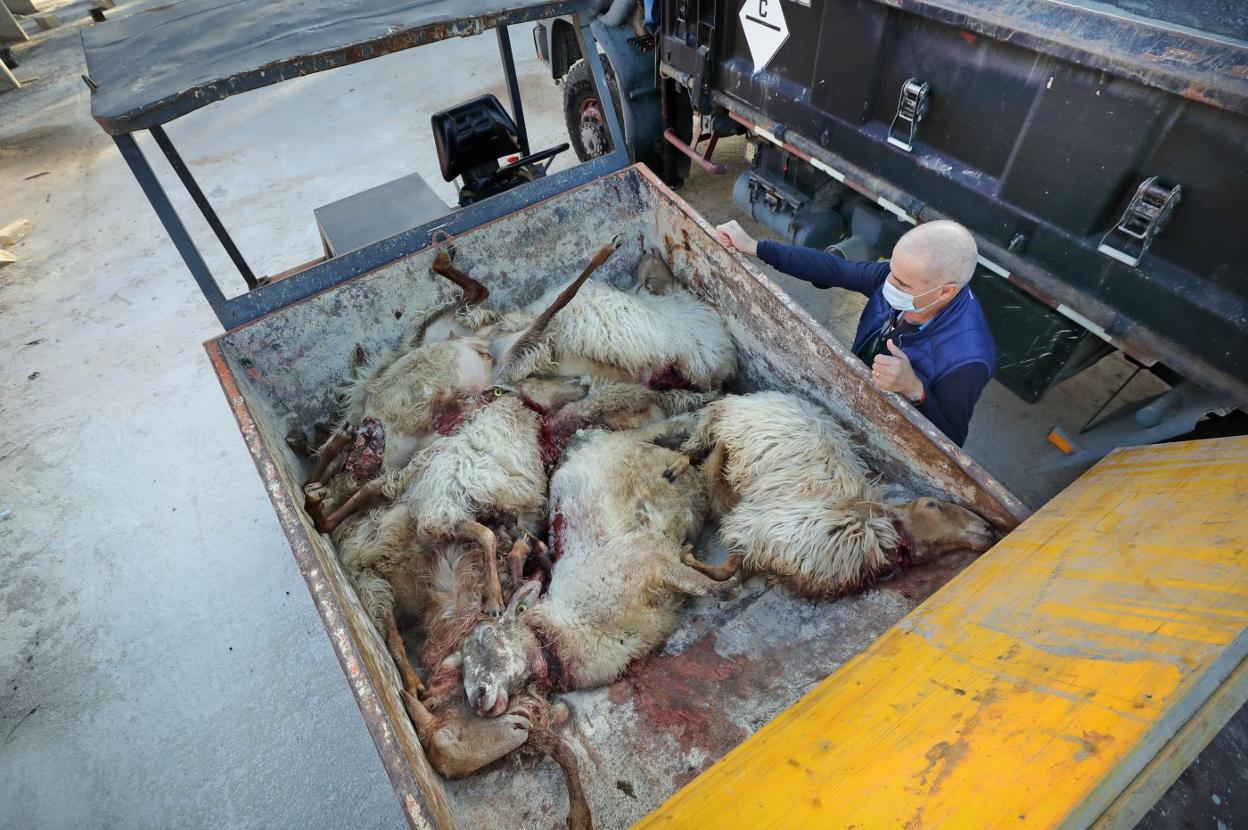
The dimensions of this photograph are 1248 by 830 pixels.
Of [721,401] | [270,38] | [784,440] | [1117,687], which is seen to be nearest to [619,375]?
[721,401]

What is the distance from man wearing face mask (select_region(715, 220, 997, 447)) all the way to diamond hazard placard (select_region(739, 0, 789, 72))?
1926mm

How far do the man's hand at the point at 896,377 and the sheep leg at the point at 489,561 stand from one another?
1.63m

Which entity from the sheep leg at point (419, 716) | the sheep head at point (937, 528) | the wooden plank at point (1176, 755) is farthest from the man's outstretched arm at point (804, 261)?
the sheep leg at point (419, 716)

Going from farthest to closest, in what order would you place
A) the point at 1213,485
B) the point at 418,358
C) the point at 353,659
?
the point at 418,358
the point at 353,659
the point at 1213,485

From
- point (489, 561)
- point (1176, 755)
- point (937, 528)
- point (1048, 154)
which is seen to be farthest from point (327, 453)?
point (1048, 154)

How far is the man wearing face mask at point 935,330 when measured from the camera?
7.59 feet

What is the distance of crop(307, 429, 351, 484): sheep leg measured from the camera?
2852mm

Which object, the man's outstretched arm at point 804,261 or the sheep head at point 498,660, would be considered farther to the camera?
the man's outstretched arm at point 804,261

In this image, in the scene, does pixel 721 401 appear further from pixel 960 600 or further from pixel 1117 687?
pixel 1117 687

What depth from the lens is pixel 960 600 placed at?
5.68 ft

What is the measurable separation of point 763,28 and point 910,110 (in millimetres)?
1220

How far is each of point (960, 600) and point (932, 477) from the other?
0.64 metres

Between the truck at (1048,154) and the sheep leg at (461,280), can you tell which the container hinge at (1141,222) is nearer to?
the truck at (1048,154)

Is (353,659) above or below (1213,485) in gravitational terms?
below
